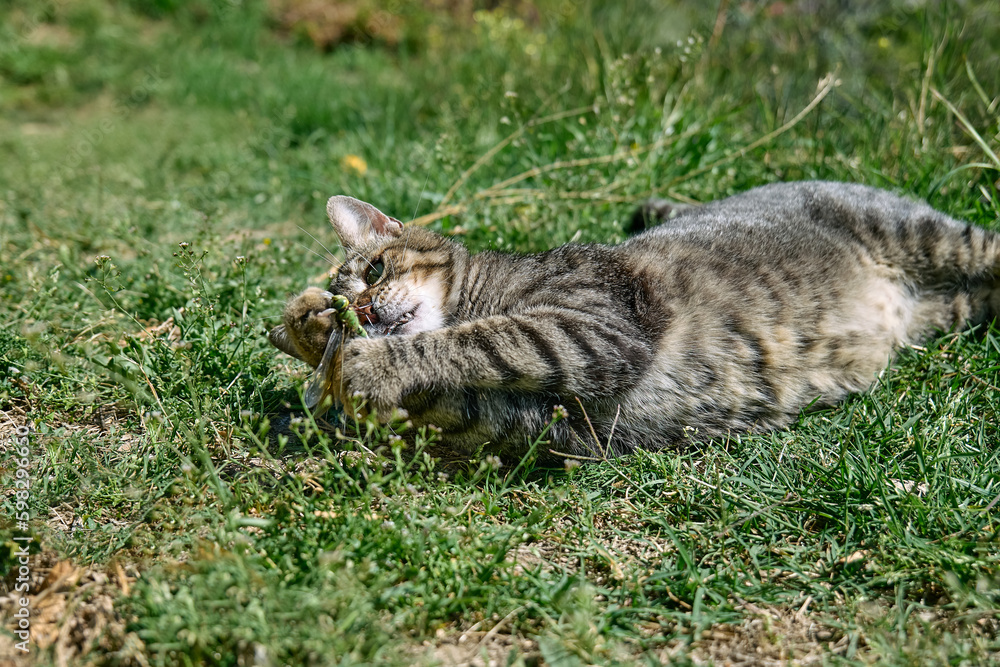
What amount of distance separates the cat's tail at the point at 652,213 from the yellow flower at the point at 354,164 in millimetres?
1738

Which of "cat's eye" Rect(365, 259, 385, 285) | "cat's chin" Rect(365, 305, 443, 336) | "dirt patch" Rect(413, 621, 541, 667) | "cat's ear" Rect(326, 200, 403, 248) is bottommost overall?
"dirt patch" Rect(413, 621, 541, 667)

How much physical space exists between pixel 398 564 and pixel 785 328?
1.59 meters

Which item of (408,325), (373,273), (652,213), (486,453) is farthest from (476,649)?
(652,213)

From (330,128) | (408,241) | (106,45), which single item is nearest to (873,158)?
(408,241)

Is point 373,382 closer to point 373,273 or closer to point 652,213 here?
point 373,273

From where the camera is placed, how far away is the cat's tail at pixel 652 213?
3580 millimetres

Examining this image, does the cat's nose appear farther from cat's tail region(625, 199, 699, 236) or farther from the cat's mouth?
cat's tail region(625, 199, 699, 236)

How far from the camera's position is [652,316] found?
2.43 m

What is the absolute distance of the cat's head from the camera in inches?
95.4

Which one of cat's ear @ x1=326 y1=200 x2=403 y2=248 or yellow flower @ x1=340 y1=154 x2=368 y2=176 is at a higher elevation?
cat's ear @ x1=326 y1=200 x2=403 y2=248

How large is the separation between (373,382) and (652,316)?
0.97m

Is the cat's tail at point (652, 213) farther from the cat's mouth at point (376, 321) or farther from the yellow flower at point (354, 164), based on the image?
the yellow flower at point (354, 164)

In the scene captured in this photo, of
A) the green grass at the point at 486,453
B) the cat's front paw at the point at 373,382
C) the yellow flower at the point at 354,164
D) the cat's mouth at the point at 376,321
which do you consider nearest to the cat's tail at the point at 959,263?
the green grass at the point at 486,453

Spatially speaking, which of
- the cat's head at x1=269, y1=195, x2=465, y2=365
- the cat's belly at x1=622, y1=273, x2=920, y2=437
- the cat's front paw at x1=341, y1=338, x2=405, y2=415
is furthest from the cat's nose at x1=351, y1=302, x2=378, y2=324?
the cat's belly at x1=622, y1=273, x2=920, y2=437
